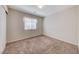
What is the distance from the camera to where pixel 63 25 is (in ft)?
10.4

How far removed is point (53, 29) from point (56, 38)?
55cm

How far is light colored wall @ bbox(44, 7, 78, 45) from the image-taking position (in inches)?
111

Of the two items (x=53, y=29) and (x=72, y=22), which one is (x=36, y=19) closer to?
(x=53, y=29)

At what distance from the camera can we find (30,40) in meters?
3.04

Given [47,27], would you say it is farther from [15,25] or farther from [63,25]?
[15,25]

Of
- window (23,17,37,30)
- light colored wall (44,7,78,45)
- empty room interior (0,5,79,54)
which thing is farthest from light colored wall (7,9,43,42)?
light colored wall (44,7,78,45)

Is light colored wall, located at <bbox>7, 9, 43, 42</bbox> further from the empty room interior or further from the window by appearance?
the window

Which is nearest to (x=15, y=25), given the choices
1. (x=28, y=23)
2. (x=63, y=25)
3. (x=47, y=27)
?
(x=28, y=23)

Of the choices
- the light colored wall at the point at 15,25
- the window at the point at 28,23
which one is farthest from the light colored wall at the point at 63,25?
the window at the point at 28,23

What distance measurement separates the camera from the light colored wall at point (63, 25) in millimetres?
2818

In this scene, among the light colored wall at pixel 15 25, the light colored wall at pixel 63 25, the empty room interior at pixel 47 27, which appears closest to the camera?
the light colored wall at pixel 15 25

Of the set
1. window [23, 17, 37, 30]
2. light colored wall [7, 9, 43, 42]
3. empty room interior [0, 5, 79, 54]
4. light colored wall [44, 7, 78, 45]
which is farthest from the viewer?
light colored wall [44, 7, 78, 45]

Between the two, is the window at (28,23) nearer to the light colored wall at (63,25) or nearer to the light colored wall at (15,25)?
the light colored wall at (15,25)
